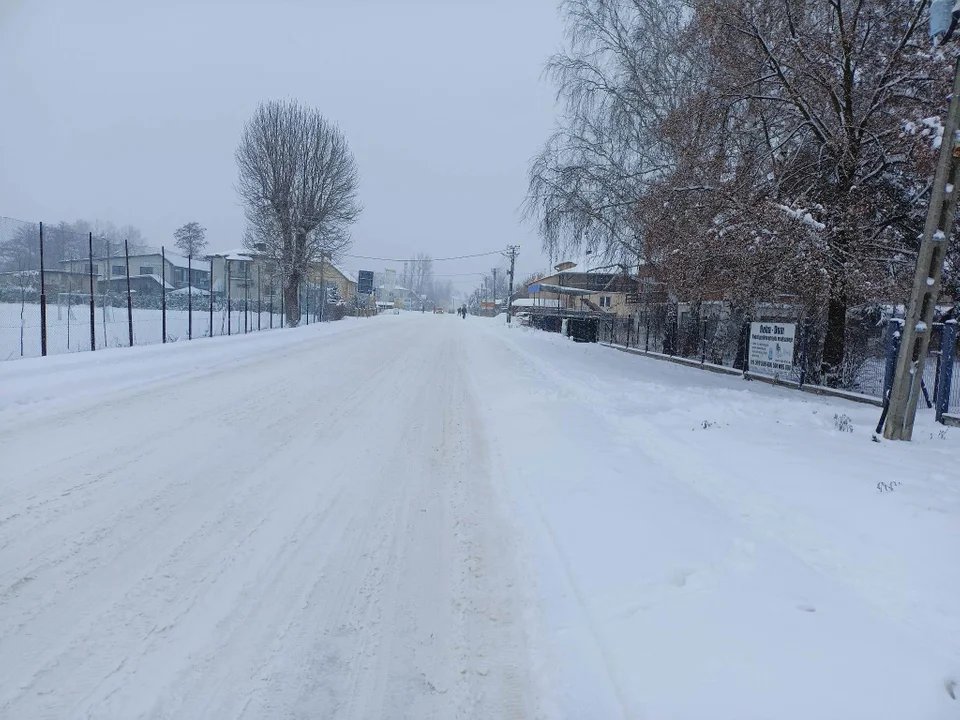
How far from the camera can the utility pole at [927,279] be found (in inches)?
255

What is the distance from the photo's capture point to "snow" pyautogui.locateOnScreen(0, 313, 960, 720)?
7.93 feet

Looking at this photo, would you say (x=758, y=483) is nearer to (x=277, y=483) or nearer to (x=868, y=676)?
(x=868, y=676)

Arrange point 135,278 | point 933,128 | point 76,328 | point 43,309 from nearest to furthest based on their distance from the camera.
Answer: point 933,128
point 43,309
point 76,328
point 135,278

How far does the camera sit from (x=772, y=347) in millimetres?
12906

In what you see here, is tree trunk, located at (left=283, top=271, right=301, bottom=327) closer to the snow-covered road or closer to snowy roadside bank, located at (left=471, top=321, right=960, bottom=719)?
the snow-covered road

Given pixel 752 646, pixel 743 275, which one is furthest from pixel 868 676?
pixel 743 275

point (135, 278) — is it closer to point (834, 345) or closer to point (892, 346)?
point (834, 345)

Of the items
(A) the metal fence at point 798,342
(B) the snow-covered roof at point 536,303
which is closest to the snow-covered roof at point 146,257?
(A) the metal fence at point 798,342

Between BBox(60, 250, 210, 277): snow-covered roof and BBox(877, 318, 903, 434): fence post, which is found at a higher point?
BBox(60, 250, 210, 277): snow-covered roof

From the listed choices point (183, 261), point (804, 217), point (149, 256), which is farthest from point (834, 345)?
point (183, 261)

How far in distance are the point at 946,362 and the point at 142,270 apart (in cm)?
2473

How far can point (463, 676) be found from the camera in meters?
2.56

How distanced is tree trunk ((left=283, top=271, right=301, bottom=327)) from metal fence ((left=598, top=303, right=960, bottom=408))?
1915 cm

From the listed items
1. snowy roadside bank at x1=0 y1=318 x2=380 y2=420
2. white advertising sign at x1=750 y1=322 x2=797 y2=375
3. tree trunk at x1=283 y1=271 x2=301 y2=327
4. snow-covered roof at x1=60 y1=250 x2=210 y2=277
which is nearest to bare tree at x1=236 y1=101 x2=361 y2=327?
tree trunk at x1=283 y1=271 x2=301 y2=327
